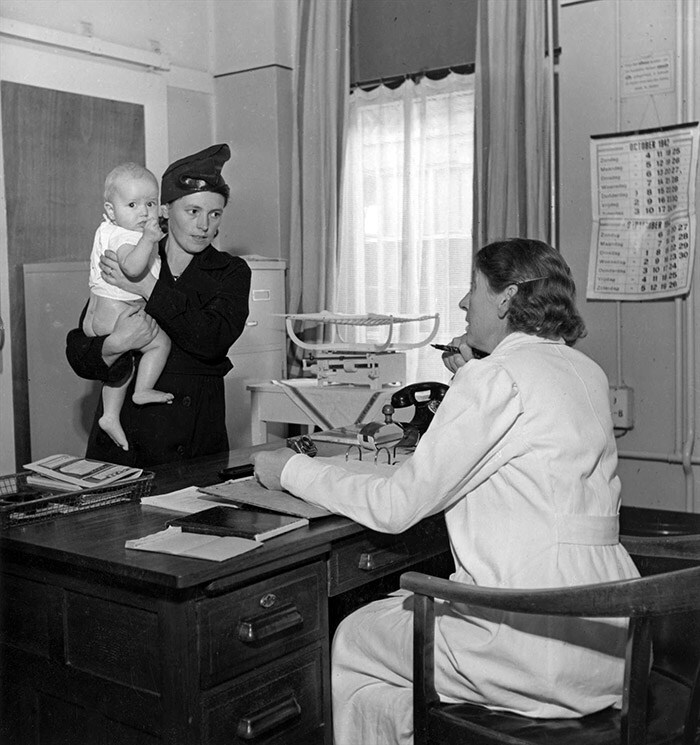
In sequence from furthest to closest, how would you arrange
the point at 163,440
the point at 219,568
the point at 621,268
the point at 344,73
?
the point at 344,73, the point at 621,268, the point at 163,440, the point at 219,568

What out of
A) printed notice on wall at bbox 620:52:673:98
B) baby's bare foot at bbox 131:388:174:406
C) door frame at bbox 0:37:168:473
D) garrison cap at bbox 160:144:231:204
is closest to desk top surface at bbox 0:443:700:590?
baby's bare foot at bbox 131:388:174:406

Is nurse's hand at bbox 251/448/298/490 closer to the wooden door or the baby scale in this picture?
the baby scale

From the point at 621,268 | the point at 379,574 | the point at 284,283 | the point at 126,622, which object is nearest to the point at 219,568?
the point at 126,622

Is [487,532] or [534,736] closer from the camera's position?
[534,736]

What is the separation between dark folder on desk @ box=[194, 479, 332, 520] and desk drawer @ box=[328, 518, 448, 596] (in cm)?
10

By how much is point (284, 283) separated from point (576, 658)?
137 inches

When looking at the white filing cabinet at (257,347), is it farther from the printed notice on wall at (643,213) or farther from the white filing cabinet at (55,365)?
→ the printed notice on wall at (643,213)

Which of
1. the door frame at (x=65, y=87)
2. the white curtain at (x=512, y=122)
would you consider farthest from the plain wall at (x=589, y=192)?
the door frame at (x=65, y=87)

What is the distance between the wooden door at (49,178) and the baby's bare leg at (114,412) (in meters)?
1.53

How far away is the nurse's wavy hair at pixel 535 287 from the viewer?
2.00 meters

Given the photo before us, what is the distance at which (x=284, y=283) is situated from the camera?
506 cm

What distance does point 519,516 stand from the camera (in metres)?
1.86

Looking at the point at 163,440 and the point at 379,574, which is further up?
the point at 163,440

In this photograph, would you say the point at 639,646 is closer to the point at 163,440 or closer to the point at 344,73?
the point at 163,440
